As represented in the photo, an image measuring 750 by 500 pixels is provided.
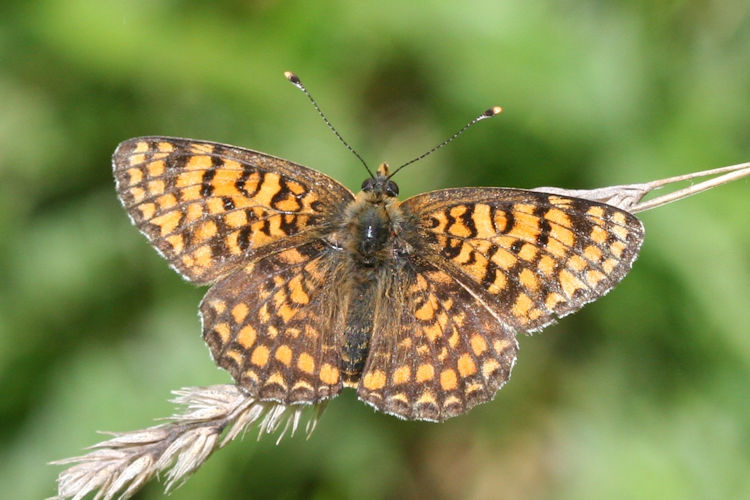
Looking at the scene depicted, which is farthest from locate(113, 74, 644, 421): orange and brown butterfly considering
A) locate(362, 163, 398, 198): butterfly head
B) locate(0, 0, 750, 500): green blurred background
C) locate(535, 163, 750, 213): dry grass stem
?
locate(0, 0, 750, 500): green blurred background

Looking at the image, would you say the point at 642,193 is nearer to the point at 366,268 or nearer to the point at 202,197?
the point at 366,268

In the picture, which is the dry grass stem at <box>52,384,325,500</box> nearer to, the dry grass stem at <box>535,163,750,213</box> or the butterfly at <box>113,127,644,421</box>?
the butterfly at <box>113,127,644,421</box>

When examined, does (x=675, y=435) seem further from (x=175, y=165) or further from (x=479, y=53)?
(x=175, y=165)

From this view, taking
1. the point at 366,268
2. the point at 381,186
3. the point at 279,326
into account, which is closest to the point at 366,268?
the point at 366,268

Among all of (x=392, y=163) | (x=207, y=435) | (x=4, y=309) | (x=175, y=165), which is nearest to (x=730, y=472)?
(x=392, y=163)

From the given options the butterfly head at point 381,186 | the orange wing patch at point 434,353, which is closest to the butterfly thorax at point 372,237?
the butterfly head at point 381,186

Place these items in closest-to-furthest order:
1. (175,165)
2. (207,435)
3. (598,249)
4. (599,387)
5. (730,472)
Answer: (207,435) → (598,249) → (175,165) → (730,472) → (599,387)

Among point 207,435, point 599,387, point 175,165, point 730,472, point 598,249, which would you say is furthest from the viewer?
point 599,387
